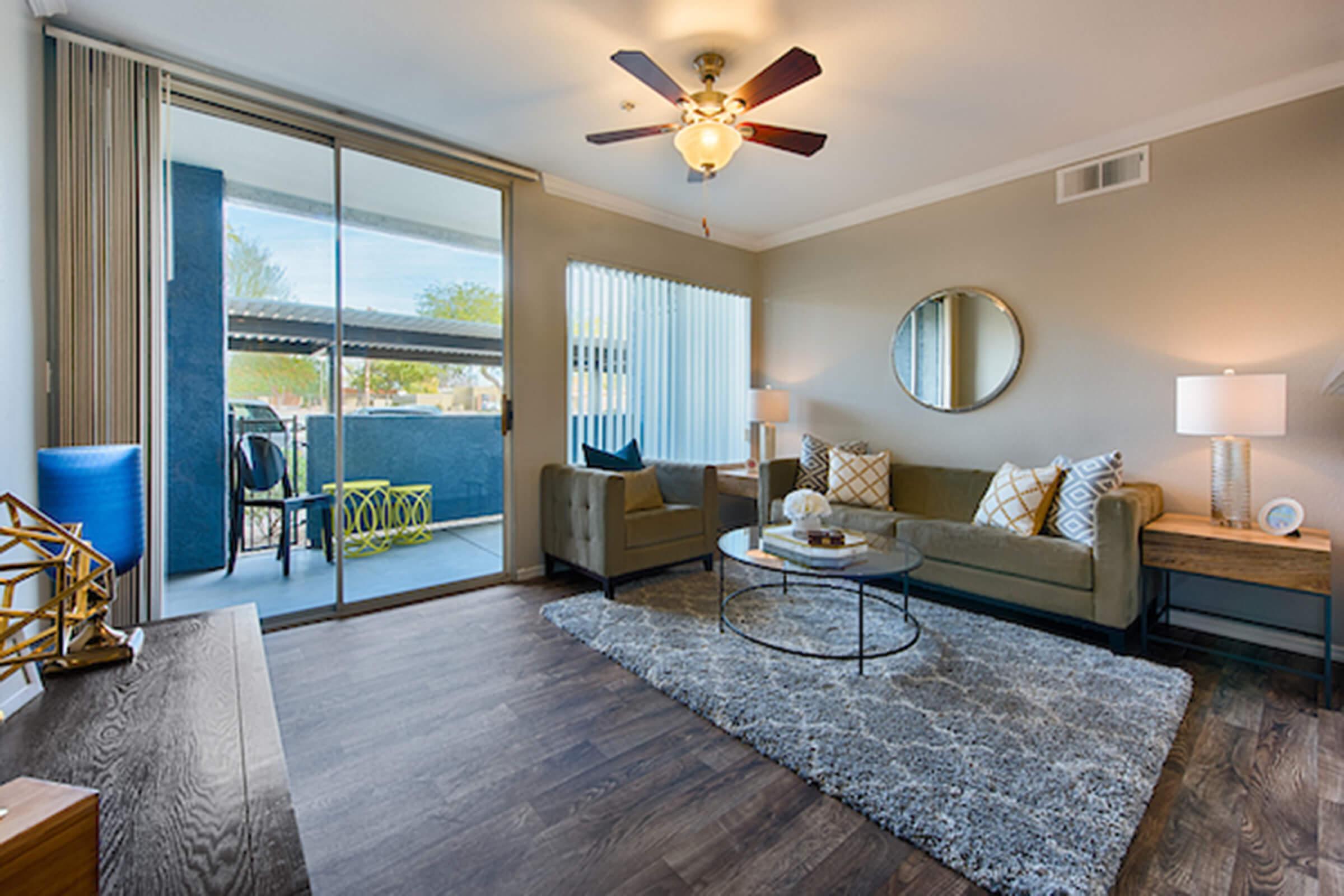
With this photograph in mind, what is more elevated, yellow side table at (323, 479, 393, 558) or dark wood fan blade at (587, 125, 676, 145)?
dark wood fan blade at (587, 125, 676, 145)

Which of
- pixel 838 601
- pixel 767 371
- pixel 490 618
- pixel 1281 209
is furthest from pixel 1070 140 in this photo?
pixel 490 618

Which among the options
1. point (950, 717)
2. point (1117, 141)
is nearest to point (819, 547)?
point (950, 717)

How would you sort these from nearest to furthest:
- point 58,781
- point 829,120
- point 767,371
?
point 58,781 < point 829,120 < point 767,371

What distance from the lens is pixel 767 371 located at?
17.0 ft

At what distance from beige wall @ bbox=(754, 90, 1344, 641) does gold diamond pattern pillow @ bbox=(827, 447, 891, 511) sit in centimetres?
38

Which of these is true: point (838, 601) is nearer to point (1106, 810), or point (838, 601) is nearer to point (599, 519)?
point (599, 519)

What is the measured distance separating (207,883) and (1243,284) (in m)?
4.24

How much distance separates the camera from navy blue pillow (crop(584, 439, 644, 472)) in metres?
3.88

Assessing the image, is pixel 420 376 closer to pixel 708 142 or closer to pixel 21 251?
pixel 21 251

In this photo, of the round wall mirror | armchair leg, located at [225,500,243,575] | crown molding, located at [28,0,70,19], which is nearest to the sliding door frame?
crown molding, located at [28,0,70,19]

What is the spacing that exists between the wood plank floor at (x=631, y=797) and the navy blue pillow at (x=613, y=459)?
159 centimetres

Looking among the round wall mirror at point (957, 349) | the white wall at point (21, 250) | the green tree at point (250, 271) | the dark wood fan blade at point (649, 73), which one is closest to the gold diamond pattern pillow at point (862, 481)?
the round wall mirror at point (957, 349)

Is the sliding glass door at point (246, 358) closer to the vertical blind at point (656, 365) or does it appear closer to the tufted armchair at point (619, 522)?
the tufted armchair at point (619, 522)

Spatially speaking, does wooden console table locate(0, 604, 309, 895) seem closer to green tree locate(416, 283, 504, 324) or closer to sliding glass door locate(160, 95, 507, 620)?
sliding glass door locate(160, 95, 507, 620)
